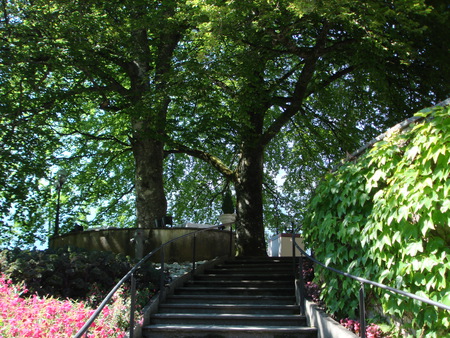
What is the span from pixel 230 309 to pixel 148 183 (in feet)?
20.9

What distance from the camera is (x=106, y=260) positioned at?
8547 mm

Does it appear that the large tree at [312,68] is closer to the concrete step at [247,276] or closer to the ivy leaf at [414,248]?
the concrete step at [247,276]

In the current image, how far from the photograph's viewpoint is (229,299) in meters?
8.73

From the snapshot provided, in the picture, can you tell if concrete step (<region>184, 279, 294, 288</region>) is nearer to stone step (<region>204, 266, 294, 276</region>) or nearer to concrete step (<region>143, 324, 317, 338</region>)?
stone step (<region>204, 266, 294, 276</region>)

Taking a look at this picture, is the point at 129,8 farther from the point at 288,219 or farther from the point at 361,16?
the point at 288,219

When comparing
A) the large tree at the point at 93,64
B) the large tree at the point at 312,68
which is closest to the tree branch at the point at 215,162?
the large tree at the point at 312,68

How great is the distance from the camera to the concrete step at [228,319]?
294 inches

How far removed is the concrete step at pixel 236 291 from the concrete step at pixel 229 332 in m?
2.02

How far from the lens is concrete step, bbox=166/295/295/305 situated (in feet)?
28.2

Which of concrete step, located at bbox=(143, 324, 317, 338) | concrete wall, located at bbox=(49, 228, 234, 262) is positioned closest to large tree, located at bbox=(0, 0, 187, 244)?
concrete wall, located at bbox=(49, 228, 234, 262)

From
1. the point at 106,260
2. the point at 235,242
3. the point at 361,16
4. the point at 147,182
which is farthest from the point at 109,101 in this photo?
the point at 361,16

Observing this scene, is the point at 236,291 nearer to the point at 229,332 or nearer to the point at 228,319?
the point at 228,319

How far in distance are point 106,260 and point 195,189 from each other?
39.9 feet

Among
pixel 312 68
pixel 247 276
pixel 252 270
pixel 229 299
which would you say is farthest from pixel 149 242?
pixel 312 68
